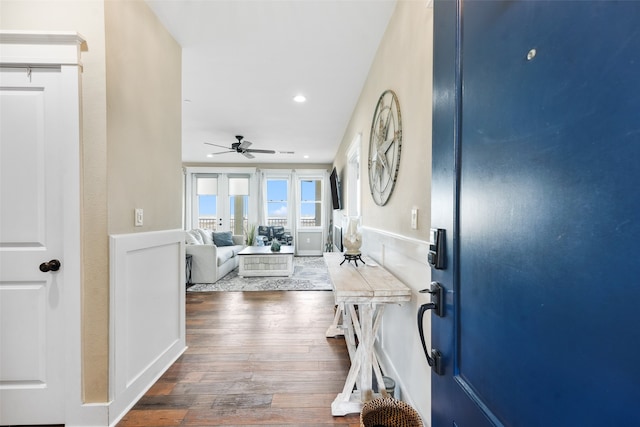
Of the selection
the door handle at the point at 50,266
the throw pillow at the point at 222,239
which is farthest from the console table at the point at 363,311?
the throw pillow at the point at 222,239

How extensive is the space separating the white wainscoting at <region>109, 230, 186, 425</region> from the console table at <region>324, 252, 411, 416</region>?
1273 millimetres

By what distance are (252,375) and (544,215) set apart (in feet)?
7.17

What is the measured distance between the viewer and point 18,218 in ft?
5.04

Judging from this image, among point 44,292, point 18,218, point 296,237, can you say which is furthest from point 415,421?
point 296,237

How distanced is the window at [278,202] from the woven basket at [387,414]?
22.5ft

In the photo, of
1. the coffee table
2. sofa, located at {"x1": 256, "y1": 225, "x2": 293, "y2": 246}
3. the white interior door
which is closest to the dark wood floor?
the white interior door

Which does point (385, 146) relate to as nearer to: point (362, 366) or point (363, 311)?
point (363, 311)

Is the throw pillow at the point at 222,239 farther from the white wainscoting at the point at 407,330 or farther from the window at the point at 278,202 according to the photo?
the white wainscoting at the point at 407,330

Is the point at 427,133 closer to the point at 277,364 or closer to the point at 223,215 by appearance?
the point at 277,364

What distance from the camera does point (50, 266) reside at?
152cm

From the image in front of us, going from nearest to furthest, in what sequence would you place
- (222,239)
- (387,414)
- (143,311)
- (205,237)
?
(387,414) < (143,311) < (205,237) < (222,239)

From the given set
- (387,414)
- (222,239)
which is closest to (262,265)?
(222,239)

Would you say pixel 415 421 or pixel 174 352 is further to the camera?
pixel 174 352

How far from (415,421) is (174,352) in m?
1.91
